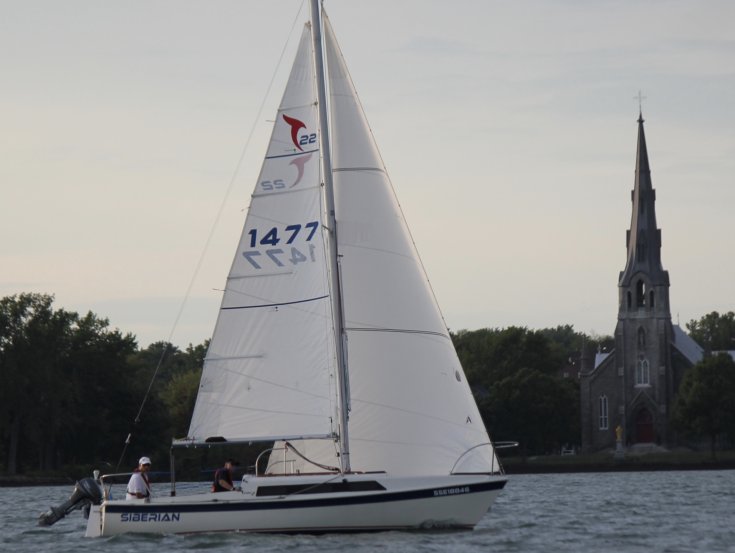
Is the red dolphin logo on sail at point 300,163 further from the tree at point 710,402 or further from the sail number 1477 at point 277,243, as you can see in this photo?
the tree at point 710,402

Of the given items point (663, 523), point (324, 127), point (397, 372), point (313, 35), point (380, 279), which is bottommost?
point (663, 523)

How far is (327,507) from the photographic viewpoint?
62.0 feet

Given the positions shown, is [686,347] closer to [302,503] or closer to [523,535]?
[523,535]

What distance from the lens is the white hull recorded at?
1891cm

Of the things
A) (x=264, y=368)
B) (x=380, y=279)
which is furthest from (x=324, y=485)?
(x=380, y=279)

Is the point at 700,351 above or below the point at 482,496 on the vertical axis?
above

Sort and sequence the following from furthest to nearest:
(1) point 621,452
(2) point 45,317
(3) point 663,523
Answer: (1) point 621,452 < (2) point 45,317 < (3) point 663,523

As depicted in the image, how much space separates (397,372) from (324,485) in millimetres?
2697

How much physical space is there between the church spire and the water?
54.0m

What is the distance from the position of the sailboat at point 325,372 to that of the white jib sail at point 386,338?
1.1 inches

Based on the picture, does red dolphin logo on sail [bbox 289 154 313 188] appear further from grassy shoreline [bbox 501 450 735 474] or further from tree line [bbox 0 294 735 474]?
grassy shoreline [bbox 501 450 735 474]

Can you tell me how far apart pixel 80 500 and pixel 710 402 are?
61161 mm

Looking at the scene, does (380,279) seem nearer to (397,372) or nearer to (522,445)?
(397,372)

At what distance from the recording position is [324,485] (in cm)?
1912
